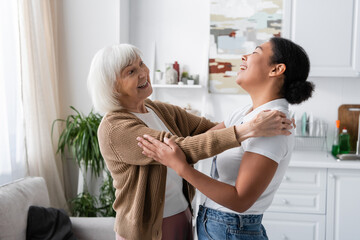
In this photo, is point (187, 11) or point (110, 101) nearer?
point (110, 101)

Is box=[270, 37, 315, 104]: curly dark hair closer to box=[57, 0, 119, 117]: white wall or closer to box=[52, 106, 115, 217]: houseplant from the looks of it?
Answer: box=[52, 106, 115, 217]: houseplant

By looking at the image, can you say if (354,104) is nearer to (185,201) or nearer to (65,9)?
(185,201)

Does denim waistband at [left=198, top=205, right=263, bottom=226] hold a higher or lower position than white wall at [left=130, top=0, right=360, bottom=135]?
lower

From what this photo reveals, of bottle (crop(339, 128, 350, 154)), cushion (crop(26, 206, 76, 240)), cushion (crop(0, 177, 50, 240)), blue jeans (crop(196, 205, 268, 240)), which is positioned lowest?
cushion (crop(26, 206, 76, 240))

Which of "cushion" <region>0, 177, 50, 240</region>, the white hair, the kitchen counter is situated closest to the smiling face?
the white hair

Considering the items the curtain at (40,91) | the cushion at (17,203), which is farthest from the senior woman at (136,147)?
the curtain at (40,91)

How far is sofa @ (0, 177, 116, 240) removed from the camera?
1878mm

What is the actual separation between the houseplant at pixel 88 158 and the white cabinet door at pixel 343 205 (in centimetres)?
161

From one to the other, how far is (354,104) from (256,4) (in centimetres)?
121

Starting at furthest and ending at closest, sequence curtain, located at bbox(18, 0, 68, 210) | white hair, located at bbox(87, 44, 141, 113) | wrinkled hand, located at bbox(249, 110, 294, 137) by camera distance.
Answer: curtain, located at bbox(18, 0, 68, 210), white hair, located at bbox(87, 44, 141, 113), wrinkled hand, located at bbox(249, 110, 294, 137)

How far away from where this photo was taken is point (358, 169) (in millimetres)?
2605

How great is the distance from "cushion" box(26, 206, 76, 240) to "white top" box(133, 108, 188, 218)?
98 centimetres

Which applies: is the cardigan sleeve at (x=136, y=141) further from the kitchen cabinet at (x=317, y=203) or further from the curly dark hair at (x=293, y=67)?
the kitchen cabinet at (x=317, y=203)

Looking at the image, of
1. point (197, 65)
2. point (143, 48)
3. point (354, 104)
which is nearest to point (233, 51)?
point (197, 65)
